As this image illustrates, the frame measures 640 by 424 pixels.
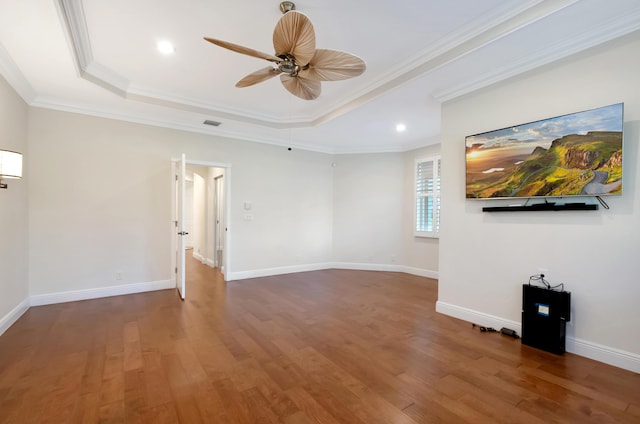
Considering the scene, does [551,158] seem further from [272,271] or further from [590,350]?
[272,271]

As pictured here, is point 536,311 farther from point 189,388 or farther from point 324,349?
point 189,388

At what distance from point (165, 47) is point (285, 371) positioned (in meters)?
3.40

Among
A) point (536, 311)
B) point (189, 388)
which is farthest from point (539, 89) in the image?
point (189, 388)

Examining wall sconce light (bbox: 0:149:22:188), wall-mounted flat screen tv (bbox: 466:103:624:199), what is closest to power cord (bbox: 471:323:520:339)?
wall-mounted flat screen tv (bbox: 466:103:624:199)

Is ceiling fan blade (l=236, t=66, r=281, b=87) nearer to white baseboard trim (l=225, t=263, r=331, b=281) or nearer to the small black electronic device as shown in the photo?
the small black electronic device

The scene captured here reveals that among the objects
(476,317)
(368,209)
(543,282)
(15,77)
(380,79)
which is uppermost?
(380,79)

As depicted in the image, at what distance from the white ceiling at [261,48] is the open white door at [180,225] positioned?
2.99 ft

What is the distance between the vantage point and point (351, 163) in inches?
277

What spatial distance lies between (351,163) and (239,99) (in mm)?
3256

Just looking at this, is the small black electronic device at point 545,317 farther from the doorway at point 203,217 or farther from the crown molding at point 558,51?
the doorway at point 203,217

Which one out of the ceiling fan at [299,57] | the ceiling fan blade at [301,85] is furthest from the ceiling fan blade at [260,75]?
the ceiling fan blade at [301,85]

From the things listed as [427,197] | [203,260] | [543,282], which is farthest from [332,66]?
[203,260]

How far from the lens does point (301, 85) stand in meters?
2.86

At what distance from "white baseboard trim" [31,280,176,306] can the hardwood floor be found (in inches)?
7.0
